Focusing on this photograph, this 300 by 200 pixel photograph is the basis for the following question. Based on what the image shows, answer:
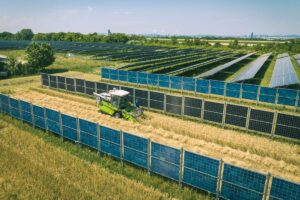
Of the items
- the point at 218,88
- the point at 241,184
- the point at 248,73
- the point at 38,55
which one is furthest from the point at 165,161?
the point at 38,55

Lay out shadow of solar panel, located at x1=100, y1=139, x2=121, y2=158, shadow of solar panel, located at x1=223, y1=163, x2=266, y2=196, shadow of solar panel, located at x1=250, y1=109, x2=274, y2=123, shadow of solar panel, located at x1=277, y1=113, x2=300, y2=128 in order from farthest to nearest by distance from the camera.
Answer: shadow of solar panel, located at x1=250, y1=109, x2=274, y2=123
shadow of solar panel, located at x1=277, y1=113, x2=300, y2=128
shadow of solar panel, located at x1=100, y1=139, x2=121, y2=158
shadow of solar panel, located at x1=223, y1=163, x2=266, y2=196

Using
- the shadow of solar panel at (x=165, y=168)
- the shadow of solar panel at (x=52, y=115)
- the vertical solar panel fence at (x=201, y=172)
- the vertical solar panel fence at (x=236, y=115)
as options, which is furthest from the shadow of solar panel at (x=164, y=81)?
the vertical solar panel fence at (x=201, y=172)

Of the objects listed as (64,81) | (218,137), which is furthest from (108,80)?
(218,137)

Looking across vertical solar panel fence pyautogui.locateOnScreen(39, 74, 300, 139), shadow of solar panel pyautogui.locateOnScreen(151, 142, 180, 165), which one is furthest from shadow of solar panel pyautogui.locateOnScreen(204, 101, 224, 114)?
shadow of solar panel pyautogui.locateOnScreen(151, 142, 180, 165)

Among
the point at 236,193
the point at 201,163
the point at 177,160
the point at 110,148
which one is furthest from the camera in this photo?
the point at 110,148

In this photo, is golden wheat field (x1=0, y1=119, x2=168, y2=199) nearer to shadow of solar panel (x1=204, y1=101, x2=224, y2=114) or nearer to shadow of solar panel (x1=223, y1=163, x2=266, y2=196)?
shadow of solar panel (x1=223, y1=163, x2=266, y2=196)

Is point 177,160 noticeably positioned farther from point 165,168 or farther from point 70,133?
point 70,133
